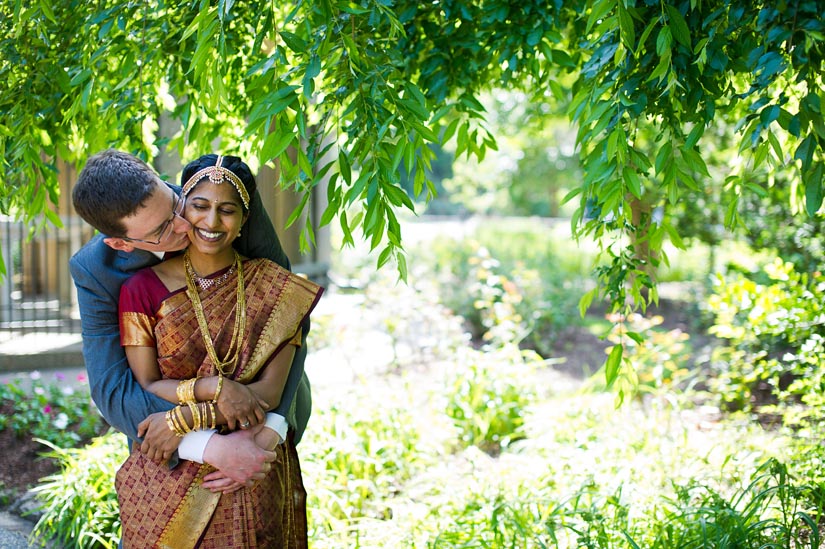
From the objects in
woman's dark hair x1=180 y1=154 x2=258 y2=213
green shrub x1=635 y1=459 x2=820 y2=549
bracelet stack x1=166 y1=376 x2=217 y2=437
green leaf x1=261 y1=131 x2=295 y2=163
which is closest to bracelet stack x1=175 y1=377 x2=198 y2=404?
bracelet stack x1=166 y1=376 x2=217 y2=437

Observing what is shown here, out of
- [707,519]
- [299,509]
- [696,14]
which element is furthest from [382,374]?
[696,14]

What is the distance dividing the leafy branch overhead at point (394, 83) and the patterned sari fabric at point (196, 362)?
0.27 meters

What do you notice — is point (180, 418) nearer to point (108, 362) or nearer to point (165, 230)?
point (108, 362)

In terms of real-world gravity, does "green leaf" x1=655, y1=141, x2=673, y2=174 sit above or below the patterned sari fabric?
above

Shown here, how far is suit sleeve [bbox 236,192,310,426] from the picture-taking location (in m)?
2.37

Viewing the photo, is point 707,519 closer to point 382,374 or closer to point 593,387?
point 593,387

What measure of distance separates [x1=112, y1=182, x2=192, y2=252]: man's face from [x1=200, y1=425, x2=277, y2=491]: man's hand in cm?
58

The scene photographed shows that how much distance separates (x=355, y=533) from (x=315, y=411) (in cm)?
128

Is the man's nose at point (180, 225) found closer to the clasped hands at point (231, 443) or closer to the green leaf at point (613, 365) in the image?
the clasped hands at point (231, 443)

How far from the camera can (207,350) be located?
2.20 m

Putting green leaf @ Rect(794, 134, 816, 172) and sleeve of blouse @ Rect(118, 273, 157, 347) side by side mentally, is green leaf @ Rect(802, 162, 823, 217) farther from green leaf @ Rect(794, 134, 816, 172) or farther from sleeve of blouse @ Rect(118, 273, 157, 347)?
sleeve of blouse @ Rect(118, 273, 157, 347)

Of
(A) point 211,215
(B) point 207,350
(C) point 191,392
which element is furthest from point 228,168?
(C) point 191,392

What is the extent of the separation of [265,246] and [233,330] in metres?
0.32

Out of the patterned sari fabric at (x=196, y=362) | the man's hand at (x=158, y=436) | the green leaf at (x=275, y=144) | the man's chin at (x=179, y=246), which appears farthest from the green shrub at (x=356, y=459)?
the green leaf at (x=275, y=144)
